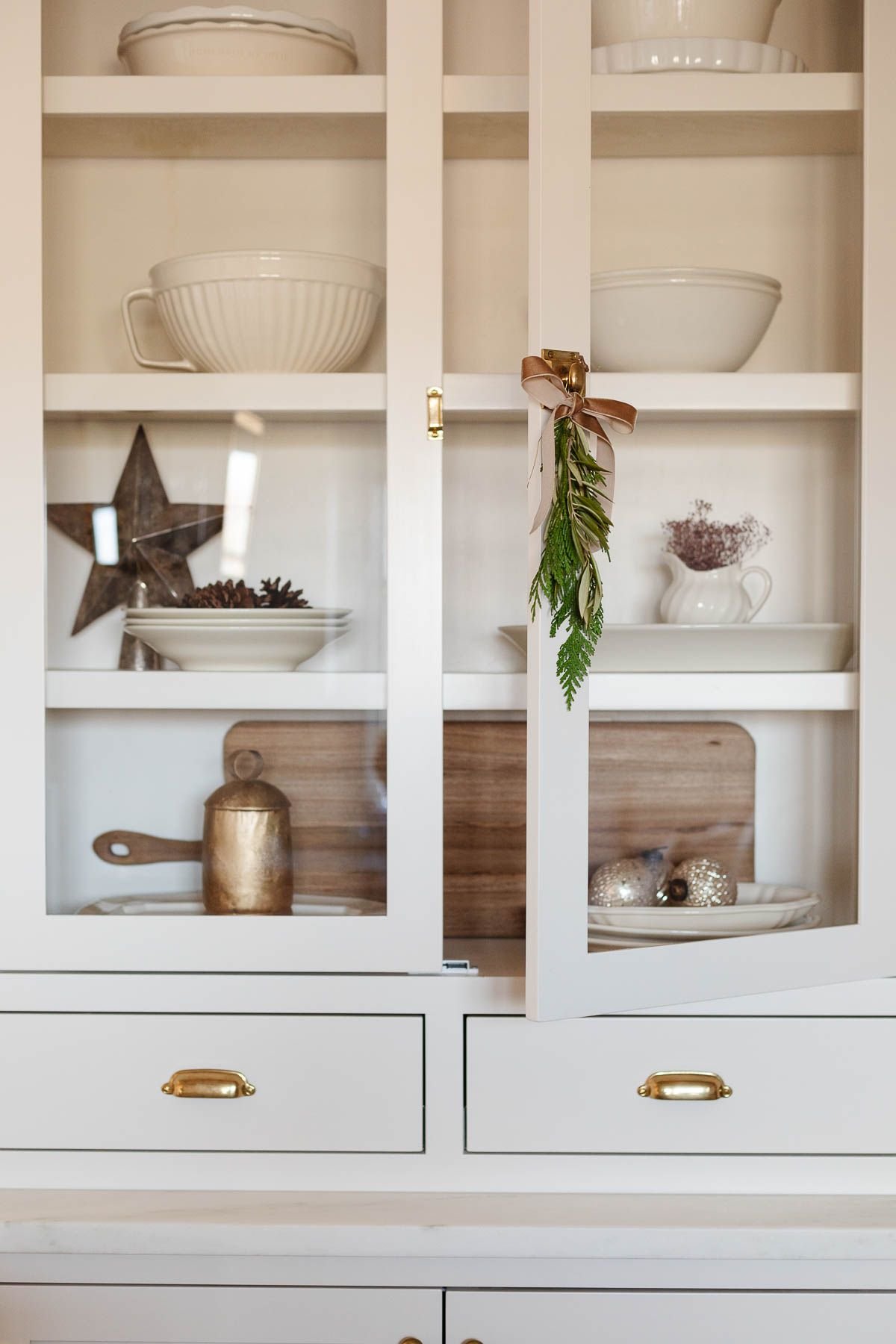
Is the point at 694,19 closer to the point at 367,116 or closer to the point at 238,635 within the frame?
the point at 367,116

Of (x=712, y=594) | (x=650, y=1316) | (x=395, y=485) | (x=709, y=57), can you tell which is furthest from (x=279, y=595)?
(x=650, y=1316)

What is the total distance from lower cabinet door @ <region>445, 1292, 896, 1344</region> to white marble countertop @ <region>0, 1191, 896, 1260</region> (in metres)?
0.05

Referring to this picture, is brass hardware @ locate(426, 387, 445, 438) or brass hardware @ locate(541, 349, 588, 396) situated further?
brass hardware @ locate(426, 387, 445, 438)

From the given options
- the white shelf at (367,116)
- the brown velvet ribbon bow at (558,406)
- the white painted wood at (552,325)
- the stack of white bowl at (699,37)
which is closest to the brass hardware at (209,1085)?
the white painted wood at (552,325)

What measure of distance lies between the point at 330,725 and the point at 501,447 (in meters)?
0.31

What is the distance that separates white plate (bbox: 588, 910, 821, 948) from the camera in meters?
0.97

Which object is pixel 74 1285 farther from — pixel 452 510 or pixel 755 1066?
pixel 452 510

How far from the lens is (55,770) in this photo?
1099 mm

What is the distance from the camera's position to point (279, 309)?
1089 mm

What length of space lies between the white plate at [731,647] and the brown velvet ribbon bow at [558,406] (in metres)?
0.15

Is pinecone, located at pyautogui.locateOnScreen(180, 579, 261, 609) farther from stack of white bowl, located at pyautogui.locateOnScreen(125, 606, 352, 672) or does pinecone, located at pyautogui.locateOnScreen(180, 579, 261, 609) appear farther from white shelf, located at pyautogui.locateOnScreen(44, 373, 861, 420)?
white shelf, located at pyautogui.locateOnScreen(44, 373, 861, 420)

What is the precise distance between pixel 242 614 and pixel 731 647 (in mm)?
464

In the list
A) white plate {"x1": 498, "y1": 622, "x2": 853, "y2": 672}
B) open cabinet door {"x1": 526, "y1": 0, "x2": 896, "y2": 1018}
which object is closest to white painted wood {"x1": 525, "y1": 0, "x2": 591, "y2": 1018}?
open cabinet door {"x1": 526, "y1": 0, "x2": 896, "y2": 1018}

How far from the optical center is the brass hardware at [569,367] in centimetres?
94
